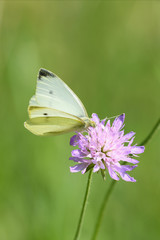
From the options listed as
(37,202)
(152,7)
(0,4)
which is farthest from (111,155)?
(152,7)

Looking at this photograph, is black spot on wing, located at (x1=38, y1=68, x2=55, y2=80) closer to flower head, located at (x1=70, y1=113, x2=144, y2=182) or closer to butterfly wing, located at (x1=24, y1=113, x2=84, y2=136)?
butterfly wing, located at (x1=24, y1=113, x2=84, y2=136)

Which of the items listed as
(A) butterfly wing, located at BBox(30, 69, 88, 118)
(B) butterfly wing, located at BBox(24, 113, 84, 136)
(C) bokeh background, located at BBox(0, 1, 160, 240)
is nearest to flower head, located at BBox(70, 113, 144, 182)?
(B) butterfly wing, located at BBox(24, 113, 84, 136)

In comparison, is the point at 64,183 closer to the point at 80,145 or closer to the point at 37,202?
the point at 37,202

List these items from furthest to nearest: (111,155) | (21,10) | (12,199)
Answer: (21,10), (12,199), (111,155)

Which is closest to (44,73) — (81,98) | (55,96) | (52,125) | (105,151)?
(55,96)

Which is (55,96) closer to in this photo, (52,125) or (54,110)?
(54,110)

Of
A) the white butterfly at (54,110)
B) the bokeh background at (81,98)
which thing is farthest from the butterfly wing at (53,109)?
the bokeh background at (81,98)
